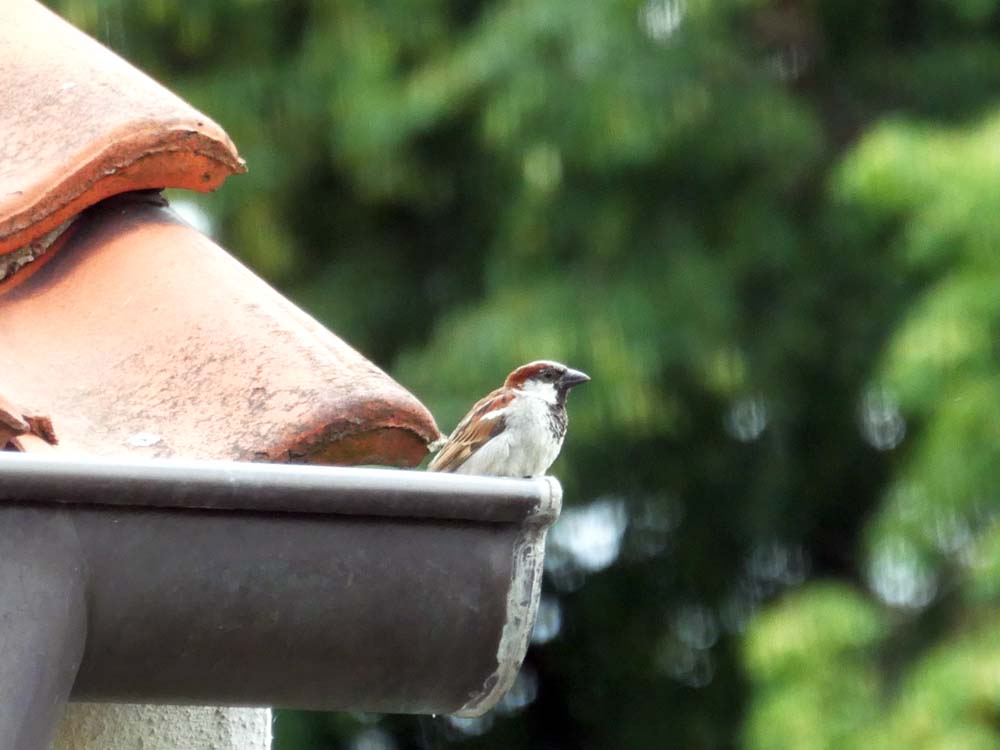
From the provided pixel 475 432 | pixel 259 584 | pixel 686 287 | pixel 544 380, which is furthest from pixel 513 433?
pixel 686 287

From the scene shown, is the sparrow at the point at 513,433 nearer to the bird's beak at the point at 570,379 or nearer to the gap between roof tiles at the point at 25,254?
the bird's beak at the point at 570,379

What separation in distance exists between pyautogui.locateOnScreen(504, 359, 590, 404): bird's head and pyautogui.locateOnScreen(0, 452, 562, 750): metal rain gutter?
1.96 m

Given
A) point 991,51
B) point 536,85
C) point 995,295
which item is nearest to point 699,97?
point 536,85

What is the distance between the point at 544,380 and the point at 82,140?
5.78 feet

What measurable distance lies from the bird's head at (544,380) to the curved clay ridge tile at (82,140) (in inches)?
58.1

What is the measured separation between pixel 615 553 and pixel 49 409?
5646 mm

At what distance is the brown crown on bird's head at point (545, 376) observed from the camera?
3.80m

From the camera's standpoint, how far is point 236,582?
165 cm

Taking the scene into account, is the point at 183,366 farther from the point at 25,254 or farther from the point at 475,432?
the point at 475,432

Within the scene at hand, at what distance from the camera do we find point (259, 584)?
5.46 feet

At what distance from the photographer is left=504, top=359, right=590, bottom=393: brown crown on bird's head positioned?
380 cm

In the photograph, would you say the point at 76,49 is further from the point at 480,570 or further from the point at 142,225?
the point at 480,570

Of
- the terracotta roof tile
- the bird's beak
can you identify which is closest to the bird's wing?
the bird's beak

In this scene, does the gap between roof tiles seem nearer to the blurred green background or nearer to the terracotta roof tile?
the terracotta roof tile
